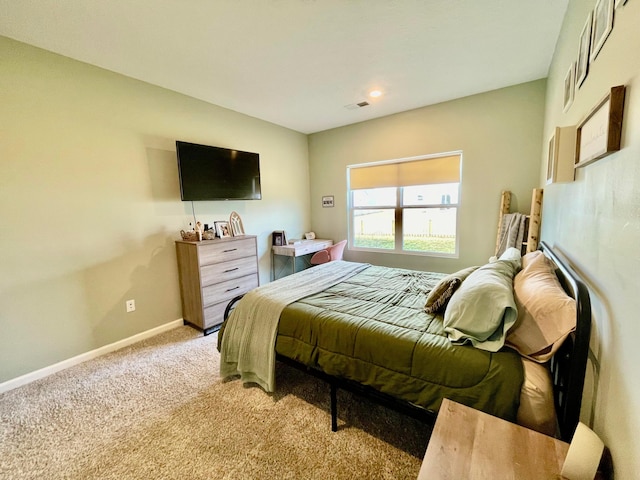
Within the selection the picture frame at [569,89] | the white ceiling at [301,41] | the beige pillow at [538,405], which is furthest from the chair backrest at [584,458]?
the white ceiling at [301,41]

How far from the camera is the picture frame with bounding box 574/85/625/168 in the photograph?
32.0 inches

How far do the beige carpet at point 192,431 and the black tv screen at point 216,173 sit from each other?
73.2 inches

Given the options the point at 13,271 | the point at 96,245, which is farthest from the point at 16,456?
the point at 96,245

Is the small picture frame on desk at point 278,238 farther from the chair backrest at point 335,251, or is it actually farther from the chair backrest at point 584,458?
the chair backrest at point 584,458

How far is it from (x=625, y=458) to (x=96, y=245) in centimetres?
341

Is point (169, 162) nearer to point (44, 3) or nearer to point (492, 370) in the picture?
point (44, 3)

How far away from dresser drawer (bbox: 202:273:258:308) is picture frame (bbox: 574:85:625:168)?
306 cm

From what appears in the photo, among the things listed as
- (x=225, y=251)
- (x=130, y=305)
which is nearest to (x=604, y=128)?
(x=225, y=251)

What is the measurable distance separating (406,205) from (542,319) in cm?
292

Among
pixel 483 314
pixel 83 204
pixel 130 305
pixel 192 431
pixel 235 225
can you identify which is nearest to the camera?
pixel 483 314

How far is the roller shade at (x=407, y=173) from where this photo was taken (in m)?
3.52

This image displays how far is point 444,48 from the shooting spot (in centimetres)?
221

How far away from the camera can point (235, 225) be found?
136 inches

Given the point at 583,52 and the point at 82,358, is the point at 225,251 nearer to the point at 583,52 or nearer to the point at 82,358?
the point at 82,358
